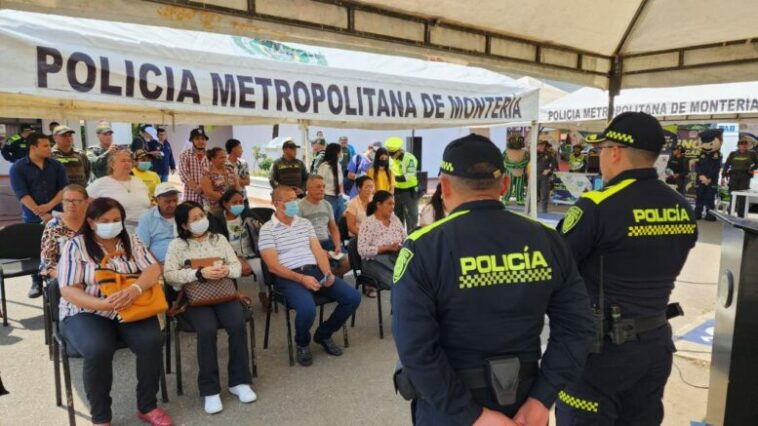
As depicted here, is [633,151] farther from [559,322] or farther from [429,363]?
[429,363]

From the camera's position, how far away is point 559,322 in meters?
1.59

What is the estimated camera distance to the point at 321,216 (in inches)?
210

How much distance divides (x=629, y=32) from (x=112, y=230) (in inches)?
195

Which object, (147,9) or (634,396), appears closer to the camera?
(634,396)

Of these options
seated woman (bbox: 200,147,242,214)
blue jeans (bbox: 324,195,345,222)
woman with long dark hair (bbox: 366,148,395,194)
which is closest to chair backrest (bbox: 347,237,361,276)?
seated woman (bbox: 200,147,242,214)

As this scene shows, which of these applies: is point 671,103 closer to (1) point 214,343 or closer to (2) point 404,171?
(2) point 404,171

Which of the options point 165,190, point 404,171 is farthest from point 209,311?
point 404,171

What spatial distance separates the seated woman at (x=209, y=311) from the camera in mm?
3223

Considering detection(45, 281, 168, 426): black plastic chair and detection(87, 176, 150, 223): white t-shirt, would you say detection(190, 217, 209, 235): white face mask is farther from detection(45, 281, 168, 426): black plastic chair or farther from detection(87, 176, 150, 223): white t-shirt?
detection(87, 176, 150, 223): white t-shirt

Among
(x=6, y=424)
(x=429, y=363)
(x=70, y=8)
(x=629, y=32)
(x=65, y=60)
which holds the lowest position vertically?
(x=6, y=424)

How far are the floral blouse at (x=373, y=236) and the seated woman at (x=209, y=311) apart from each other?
1.39 meters

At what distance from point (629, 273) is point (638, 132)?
61cm

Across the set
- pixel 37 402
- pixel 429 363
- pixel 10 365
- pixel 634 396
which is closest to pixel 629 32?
pixel 634 396

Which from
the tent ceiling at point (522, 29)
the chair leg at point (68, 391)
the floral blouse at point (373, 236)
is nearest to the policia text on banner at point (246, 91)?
the tent ceiling at point (522, 29)
